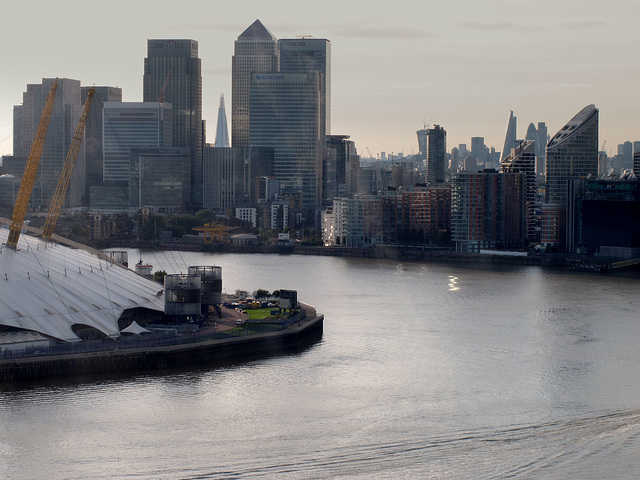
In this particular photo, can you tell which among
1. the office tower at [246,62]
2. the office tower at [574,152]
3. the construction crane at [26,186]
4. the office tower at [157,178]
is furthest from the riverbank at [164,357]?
the office tower at [246,62]

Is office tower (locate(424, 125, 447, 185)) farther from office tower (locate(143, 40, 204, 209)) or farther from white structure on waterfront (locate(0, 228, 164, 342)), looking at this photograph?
white structure on waterfront (locate(0, 228, 164, 342))

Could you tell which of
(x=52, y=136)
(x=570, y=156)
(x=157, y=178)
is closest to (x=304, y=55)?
(x=157, y=178)

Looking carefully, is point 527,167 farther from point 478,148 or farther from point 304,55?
point 478,148

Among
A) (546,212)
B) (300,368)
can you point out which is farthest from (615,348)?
(546,212)

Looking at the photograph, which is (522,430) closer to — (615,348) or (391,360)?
(391,360)

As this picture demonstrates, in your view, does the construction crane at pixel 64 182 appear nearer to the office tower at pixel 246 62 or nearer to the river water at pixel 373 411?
the river water at pixel 373 411

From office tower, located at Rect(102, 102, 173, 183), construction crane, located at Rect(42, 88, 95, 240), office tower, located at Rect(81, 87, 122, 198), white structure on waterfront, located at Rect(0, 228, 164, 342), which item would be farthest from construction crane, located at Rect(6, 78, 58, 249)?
office tower, located at Rect(81, 87, 122, 198)

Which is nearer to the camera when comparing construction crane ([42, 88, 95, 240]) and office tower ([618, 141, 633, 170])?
construction crane ([42, 88, 95, 240])
